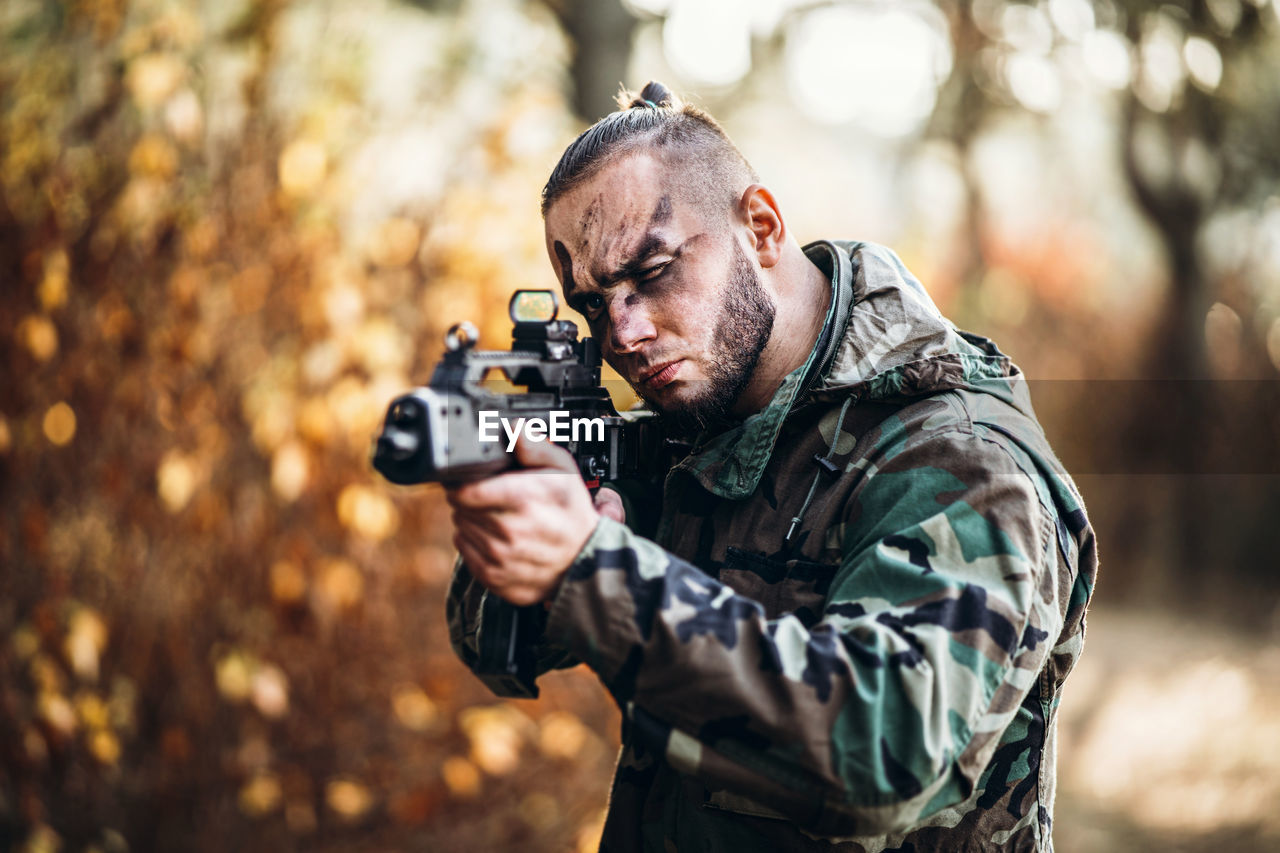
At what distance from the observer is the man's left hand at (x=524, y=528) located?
1372 mm

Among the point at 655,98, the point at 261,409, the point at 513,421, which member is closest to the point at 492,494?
the point at 513,421

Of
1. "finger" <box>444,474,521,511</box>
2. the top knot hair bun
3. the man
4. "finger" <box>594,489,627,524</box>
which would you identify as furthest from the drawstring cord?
the top knot hair bun

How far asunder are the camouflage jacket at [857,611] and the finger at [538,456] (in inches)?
5.0

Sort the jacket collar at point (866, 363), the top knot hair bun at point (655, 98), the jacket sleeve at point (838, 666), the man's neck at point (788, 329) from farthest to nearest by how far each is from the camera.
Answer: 1. the top knot hair bun at point (655, 98)
2. the man's neck at point (788, 329)
3. the jacket collar at point (866, 363)
4. the jacket sleeve at point (838, 666)

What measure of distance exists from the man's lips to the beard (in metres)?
0.06

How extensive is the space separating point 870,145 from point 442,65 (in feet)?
30.9

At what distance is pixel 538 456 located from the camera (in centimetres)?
146

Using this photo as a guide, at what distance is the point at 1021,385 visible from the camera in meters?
1.93

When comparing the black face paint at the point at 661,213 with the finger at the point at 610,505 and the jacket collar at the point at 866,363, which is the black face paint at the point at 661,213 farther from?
the finger at the point at 610,505

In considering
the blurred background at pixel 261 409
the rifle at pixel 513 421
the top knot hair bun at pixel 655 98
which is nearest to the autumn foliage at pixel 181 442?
the blurred background at pixel 261 409

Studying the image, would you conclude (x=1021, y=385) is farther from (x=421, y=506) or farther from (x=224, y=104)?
(x=224, y=104)

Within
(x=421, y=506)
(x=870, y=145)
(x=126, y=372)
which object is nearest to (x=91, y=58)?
(x=126, y=372)

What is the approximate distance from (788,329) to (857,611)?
825 millimetres

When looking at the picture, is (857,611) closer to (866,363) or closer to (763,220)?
(866,363)
